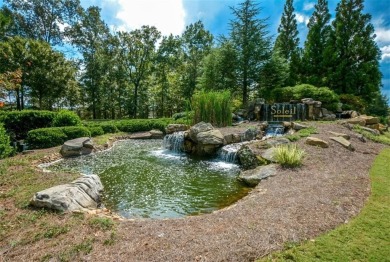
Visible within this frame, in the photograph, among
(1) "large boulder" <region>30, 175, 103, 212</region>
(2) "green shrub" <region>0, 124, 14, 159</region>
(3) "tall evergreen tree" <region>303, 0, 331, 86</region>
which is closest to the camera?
(1) "large boulder" <region>30, 175, 103, 212</region>

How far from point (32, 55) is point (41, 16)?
8.12m

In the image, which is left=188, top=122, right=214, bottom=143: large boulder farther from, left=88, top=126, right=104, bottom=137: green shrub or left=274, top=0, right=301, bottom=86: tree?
left=274, top=0, right=301, bottom=86: tree

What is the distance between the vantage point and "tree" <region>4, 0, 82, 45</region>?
21484 millimetres

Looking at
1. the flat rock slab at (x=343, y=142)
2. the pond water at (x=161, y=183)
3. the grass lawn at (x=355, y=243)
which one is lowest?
the pond water at (x=161, y=183)

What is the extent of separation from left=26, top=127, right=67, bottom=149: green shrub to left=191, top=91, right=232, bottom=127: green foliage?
6220 millimetres

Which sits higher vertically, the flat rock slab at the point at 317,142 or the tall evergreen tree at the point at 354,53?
the tall evergreen tree at the point at 354,53

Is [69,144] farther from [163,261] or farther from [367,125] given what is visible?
[367,125]

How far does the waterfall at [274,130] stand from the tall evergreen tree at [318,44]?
984 centimetres

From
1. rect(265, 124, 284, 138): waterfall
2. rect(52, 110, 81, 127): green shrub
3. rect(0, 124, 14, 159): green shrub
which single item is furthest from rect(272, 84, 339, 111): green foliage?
rect(0, 124, 14, 159): green shrub

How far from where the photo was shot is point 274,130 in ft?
35.3

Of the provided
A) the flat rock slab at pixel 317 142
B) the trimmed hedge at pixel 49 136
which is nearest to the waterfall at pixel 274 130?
the flat rock slab at pixel 317 142

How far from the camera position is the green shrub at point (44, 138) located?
9.48 metres

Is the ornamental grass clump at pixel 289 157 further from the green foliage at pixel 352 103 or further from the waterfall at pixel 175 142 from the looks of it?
the green foliage at pixel 352 103

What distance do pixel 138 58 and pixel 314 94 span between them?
58.2 ft
